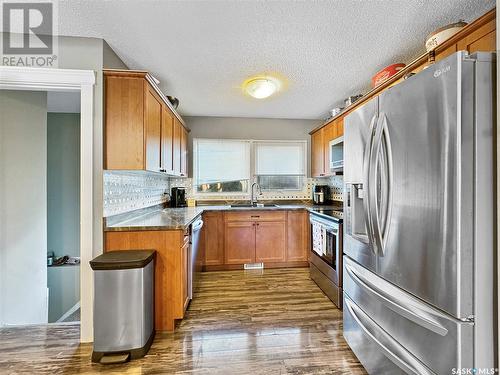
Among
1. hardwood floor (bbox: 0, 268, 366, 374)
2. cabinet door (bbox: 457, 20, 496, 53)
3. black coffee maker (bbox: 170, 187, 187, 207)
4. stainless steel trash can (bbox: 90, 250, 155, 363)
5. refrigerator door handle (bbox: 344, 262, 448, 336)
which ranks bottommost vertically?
hardwood floor (bbox: 0, 268, 366, 374)

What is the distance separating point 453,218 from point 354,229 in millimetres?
748

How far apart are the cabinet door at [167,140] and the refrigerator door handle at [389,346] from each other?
2.29 meters

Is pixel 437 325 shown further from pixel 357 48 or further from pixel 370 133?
pixel 357 48

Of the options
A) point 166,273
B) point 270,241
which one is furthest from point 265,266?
point 166,273

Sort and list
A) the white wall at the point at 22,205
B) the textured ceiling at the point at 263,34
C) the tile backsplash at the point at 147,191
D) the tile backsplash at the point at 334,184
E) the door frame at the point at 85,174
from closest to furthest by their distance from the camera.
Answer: the textured ceiling at the point at 263,34 → the door frame at the point at 85,174 → the tile backsplash at the point at 147,191 → the white wall at the point at 22,205 → the tile backsplash at the point at 334,184

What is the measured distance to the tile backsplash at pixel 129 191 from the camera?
6.93 feet

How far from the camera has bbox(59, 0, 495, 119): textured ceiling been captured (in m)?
1.60

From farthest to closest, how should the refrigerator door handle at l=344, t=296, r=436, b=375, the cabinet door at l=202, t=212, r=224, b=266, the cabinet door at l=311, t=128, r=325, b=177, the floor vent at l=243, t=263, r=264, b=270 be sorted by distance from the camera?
1. the cabinet door at l=311, t=128, r=325, b=177
2. the floor vent at l=243, t=263, r=264, b=270
3. the cabinet door at l=202, t=212, r=224, b=266
4. the refrigerator door handle at l=344, t=296, r=436, b=375

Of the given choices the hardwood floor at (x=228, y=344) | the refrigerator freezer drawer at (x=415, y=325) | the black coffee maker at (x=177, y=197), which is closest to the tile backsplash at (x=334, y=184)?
the hardwood floor at (x=228, y=344)

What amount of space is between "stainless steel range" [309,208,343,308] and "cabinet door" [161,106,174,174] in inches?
77.8

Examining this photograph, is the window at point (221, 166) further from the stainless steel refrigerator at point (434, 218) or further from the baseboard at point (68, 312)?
the stainless steel refrigerator at point (434, 218)

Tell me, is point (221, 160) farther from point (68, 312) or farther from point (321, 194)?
point (68, 312)

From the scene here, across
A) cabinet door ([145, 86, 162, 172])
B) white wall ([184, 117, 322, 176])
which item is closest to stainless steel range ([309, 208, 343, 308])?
white wall ([184, 117, 322, 176])

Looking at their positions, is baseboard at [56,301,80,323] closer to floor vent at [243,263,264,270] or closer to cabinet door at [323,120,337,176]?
floor vent at [243,263,264,270]
